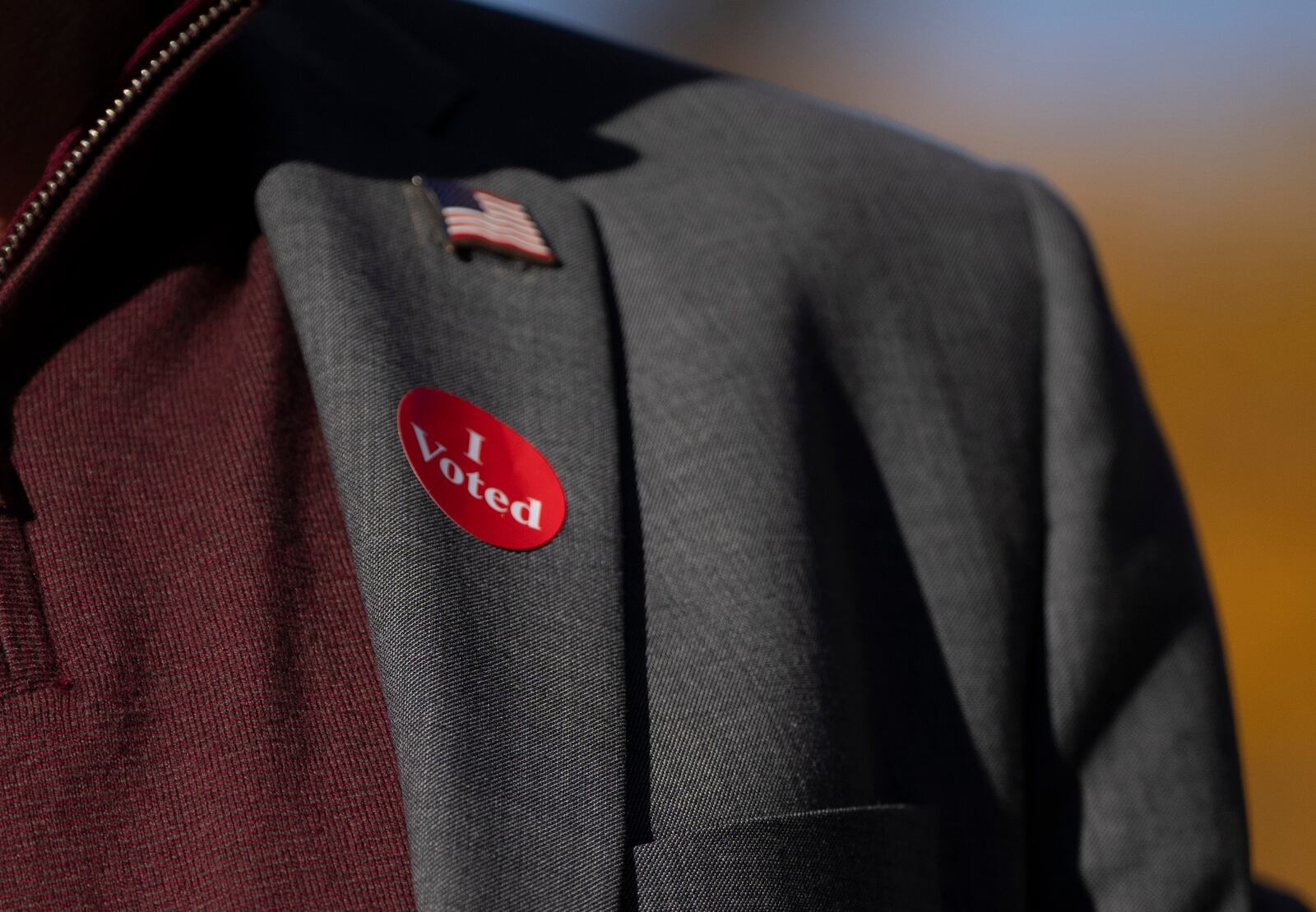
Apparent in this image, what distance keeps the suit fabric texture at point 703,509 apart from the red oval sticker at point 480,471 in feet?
0.03

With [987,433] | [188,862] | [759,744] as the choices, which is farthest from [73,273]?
[987,433]

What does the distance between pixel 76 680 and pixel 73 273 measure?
0.29m

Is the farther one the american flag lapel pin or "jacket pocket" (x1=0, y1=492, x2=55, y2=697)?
the american flag lapel pin

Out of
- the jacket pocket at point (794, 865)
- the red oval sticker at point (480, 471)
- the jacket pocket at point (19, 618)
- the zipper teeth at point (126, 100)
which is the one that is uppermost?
the zipper teeth at point (126, 100)

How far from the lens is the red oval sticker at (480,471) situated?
0.80 m

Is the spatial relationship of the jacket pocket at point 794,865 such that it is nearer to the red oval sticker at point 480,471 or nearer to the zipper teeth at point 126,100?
the red oval sticker at point 480,471

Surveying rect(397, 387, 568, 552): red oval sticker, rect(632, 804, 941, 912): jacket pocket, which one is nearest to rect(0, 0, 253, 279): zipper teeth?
rect(397, 387, 568, 552): red oval sticker

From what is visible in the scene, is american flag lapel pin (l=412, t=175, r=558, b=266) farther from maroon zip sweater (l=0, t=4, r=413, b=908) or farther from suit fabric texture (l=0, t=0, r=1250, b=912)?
→ maroon zip sweater (l=0, t=4, r=413, b=908)

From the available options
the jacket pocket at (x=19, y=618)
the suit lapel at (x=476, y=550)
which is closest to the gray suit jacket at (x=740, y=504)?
the suit lapel at (x=476, y=550)

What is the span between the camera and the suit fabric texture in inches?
29.7

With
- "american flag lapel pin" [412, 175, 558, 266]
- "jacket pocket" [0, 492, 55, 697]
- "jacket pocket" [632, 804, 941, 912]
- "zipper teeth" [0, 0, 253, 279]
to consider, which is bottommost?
"jacket pocket" [632, 804, 941, 912]

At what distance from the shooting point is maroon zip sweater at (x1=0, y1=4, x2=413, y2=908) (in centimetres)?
72

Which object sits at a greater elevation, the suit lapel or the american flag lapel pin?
the american flag lapel pin

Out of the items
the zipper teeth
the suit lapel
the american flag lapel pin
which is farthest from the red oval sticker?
the zipper teeth
